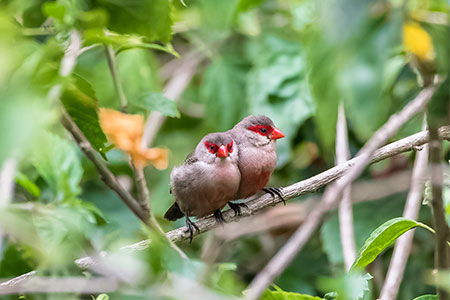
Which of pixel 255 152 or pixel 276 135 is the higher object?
pixel 276 135

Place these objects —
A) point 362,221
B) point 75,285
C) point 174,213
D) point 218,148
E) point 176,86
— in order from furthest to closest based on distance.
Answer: point 176,86 → point 362,221 → point 174,213 → point 218,148 → point 75,285

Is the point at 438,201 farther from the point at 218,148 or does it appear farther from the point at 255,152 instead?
the point at 255,152

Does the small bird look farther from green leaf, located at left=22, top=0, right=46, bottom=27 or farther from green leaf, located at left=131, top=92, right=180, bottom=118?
green leaf, located at left=22, top=0, right=46, bottom=27

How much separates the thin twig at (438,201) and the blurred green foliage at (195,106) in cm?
5

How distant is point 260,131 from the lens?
3.93m

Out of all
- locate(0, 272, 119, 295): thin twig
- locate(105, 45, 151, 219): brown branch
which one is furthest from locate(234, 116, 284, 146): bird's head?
locate(0, 272, 119, 295): thin twig

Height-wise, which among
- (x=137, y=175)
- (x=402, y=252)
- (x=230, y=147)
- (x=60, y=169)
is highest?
(x=230, y=147)

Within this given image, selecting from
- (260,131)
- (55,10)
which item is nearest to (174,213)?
(260,131)

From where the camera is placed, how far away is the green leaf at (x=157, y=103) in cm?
253

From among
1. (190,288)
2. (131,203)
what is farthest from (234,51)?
(190,288)

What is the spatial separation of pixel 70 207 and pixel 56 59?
160 cm

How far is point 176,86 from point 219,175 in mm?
1950

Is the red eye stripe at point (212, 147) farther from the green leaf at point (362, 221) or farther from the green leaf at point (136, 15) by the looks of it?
the green leaf at point (136, 15)

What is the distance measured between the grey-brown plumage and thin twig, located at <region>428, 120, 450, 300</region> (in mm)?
1854
